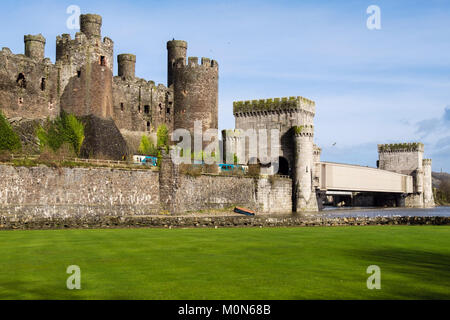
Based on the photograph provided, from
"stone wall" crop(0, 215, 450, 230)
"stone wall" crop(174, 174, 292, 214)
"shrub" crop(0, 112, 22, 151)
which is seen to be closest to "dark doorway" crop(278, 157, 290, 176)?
"stone wall" crop(174, 174, 292, 214)

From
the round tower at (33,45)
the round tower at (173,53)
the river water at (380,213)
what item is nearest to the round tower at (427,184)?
the river water at (380,213)

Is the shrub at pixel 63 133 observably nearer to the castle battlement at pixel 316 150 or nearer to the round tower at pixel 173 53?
the round tower at pixel 173 53

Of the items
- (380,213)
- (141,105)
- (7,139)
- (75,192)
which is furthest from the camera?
(380,213)

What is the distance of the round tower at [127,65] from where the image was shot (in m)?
70.4

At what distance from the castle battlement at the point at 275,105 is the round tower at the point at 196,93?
5.97 metres

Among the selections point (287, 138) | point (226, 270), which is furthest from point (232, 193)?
point (226, 270)

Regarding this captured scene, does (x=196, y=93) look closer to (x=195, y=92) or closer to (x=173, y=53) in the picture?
(x=195, y=92)

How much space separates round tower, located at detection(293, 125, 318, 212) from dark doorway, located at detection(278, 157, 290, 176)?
9.44 ft

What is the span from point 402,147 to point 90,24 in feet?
269

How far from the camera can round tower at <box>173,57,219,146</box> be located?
72688 mm

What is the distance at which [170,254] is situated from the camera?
16.4 meters

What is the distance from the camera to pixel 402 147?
396 ft
